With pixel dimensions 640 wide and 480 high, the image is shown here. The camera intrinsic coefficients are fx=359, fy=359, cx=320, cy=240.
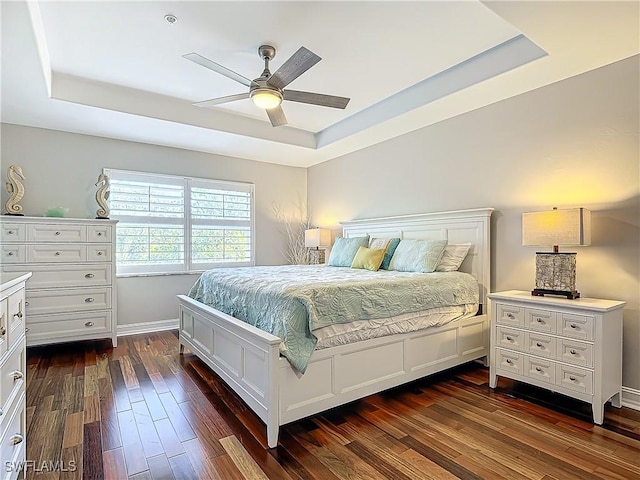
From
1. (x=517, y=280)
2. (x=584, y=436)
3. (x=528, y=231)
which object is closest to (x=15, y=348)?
(x=584, y=436)

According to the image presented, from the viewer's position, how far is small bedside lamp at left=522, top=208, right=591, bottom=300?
99.0 inches

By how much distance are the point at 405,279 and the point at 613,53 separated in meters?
2.13

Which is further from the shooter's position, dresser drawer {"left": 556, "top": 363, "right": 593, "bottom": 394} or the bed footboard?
dresser drawer {"left": 556, "top": 363, "right": 593, "bottom": 394}

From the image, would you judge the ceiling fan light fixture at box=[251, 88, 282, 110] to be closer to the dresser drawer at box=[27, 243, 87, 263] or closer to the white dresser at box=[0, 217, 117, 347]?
the white dresser at box=[0, 217, 117, 347]

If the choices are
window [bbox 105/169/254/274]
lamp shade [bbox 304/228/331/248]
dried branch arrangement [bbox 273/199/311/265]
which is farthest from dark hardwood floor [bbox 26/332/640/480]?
dried branch arrangement [bbox 273/199/311/265]

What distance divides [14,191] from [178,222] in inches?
69.8

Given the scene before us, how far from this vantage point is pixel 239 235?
553 centimetres

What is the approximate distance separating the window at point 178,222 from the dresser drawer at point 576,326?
13.7 feet

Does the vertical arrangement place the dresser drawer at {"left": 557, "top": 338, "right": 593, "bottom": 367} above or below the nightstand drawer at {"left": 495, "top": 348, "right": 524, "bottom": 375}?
above

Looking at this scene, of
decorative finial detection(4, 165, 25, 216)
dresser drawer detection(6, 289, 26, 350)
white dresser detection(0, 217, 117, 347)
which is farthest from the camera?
decorative finial detection(4, 165, 25, 216)

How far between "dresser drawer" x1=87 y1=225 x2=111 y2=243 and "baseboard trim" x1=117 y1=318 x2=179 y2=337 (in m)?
1.23

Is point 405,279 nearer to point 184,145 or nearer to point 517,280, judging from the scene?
point 517,280

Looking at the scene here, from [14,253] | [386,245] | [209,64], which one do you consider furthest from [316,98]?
[14,253]

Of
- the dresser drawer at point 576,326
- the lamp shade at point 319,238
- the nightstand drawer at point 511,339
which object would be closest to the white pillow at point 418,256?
the nightstand drawer at point 511,339
